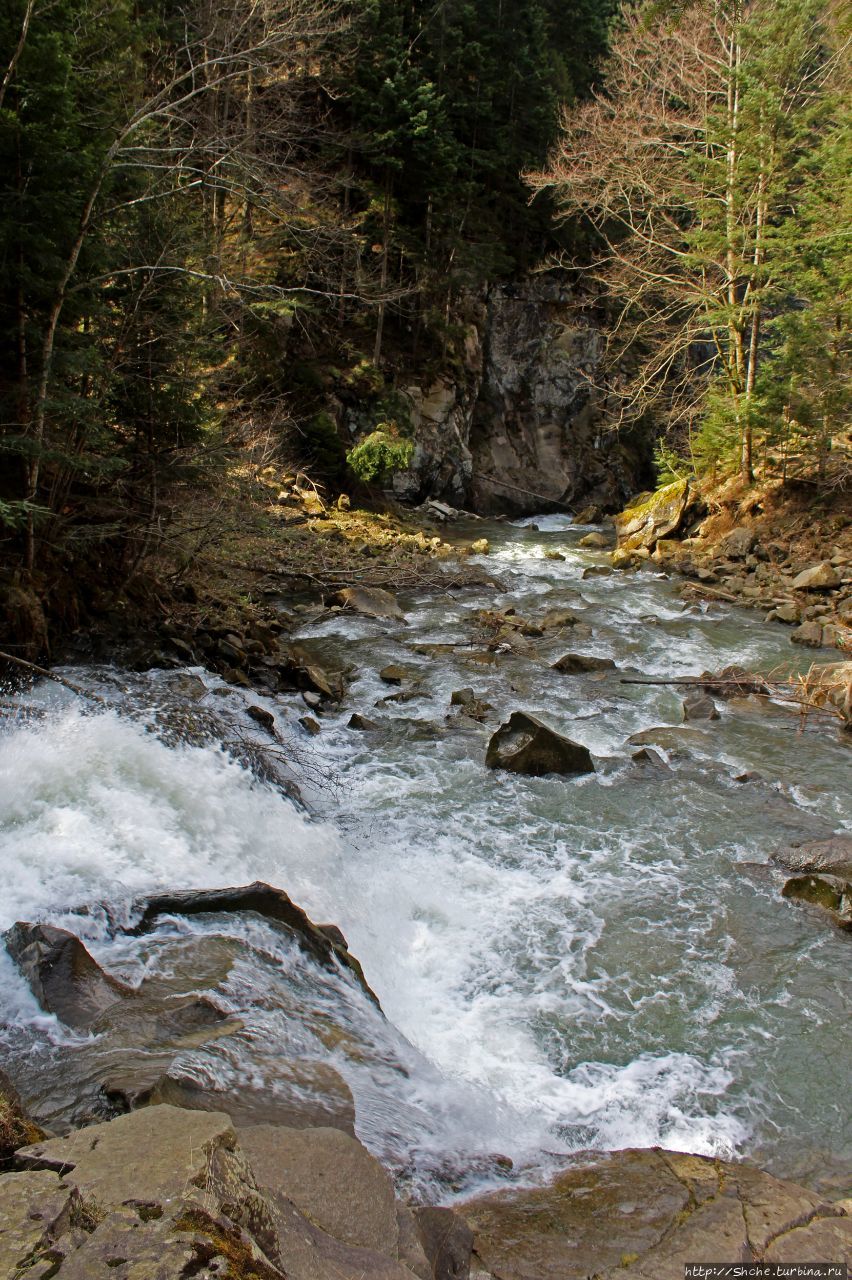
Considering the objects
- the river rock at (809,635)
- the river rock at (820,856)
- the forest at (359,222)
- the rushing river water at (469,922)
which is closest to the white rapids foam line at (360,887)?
the rushing river water at (469,922)

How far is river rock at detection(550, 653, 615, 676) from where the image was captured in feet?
37.9

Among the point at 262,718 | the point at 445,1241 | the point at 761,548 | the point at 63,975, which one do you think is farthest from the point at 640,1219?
the point at 761,548

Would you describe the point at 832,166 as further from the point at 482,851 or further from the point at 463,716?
the point at 482,851

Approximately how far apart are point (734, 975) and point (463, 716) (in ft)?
15.4

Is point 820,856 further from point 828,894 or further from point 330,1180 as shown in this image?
point 330,1180

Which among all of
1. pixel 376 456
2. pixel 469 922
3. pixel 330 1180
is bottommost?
pixel 469 922

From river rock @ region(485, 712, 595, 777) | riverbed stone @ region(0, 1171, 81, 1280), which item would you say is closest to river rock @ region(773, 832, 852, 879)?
river rock @ region(485, 712, 595, 777)

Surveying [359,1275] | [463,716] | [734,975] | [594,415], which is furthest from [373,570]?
[594,415]

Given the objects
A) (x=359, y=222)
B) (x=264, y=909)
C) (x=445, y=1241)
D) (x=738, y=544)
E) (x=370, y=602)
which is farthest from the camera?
(x=359, y=222)

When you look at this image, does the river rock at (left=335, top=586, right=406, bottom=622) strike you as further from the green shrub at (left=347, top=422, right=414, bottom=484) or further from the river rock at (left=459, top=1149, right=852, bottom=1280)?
the river rock at (left=459, top=1149, right=852, bottom=1280)

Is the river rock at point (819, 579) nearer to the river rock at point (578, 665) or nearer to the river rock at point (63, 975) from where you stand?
the river rock at point (578, 665)

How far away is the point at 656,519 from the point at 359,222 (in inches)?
430

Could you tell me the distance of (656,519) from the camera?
20.7 meters

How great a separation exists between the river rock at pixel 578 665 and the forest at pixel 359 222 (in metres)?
5.46
